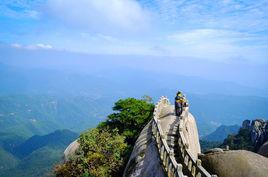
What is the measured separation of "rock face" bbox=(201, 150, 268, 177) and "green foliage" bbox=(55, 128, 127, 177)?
12.4 metres

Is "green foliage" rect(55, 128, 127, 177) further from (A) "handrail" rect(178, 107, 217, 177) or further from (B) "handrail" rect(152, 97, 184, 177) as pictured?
(A) "handrail" rect(178, 107, 217, 177)

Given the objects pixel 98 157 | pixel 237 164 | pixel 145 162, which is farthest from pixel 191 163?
pixel 98 157

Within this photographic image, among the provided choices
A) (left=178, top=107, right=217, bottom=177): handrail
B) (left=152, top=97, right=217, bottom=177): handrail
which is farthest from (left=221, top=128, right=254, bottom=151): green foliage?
(left=178, top=107, right=217, bottom=177): handrail

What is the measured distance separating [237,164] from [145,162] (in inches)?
304

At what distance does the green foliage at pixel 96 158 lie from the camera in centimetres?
3306

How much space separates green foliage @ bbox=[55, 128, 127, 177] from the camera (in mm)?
33059

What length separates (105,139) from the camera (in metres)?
36.1

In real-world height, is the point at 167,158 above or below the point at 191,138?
above

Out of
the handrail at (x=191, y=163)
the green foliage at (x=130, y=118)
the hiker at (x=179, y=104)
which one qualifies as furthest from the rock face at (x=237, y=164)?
the green foliage at (x=130, y=118)

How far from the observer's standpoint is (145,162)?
26.9 metres

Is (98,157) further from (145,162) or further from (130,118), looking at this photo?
(130,118)

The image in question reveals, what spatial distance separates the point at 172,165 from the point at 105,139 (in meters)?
15.4

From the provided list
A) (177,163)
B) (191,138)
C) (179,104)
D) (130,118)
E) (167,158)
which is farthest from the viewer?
(130,118)

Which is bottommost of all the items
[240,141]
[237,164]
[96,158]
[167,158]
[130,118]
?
[240,141]
